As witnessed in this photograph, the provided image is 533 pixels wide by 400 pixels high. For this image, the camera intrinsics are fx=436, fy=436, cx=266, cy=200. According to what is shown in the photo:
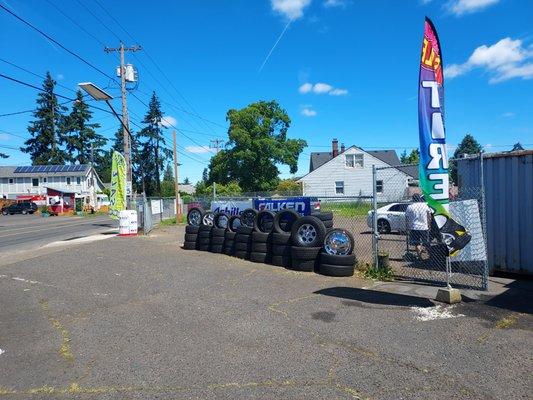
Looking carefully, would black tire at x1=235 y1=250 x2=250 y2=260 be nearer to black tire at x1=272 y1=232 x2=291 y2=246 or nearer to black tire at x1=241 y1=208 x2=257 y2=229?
black tire at x1=241 y1=208 x2=257 y2=229

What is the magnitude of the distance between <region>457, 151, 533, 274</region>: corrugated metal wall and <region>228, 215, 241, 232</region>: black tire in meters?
6.58

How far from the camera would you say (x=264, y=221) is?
39.5 ft

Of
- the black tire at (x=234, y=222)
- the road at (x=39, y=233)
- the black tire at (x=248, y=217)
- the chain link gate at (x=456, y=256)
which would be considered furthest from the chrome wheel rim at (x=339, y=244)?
the road at (x=39, y=233)

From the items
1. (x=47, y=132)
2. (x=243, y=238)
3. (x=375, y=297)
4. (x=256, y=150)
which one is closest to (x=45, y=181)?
(x=47, y=132)

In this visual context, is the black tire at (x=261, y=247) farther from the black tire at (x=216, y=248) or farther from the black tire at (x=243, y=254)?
the black tire at (x=216, y=248)

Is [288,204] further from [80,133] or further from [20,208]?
[80,133]

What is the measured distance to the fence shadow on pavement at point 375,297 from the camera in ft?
23.0

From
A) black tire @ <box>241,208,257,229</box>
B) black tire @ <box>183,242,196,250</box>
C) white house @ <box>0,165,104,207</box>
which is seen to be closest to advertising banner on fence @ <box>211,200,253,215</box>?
black tire @ <box>241,208,257,229</box>

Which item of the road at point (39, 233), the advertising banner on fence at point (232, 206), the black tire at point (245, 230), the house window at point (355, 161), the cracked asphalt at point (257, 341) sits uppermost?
the house window at point (355, 161)

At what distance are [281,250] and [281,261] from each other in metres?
0.27

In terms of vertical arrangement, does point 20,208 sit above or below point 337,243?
above

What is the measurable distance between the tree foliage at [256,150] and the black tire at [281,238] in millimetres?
39951

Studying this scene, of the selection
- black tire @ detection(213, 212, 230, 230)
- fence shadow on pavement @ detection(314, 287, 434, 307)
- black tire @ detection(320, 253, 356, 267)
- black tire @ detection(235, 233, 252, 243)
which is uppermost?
black tire @ detection(213, 212, 230, 230)

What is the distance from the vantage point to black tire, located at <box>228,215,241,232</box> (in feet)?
43.3
